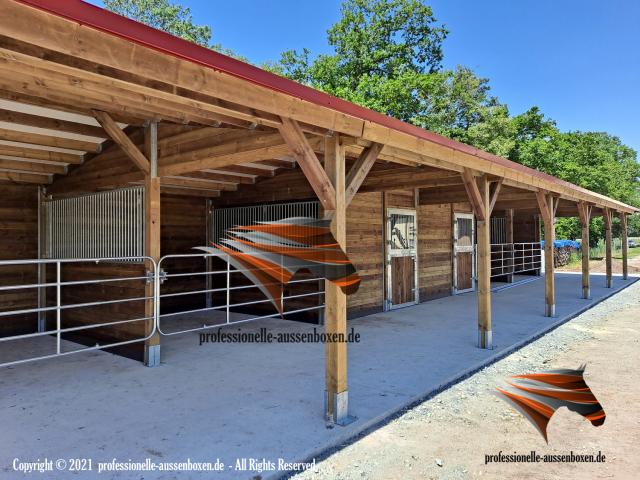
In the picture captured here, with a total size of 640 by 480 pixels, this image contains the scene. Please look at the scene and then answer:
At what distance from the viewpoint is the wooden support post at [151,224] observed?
4.02 m

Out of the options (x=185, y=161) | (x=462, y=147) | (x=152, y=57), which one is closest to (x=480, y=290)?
(x=462, y=147)

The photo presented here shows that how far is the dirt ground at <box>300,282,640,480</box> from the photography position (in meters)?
2.24

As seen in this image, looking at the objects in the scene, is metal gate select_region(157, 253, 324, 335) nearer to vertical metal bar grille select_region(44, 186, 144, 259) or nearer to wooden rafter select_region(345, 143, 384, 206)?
vertical metal bar grille select_region(44, 186, 144, 259)

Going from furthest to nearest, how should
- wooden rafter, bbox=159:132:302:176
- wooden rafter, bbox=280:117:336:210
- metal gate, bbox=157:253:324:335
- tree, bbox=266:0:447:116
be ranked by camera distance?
1. tree, bbox=266:0:447:116
2. metal gate, bbox=157:253:324:335
3. wooden rafter, bbox=159:132:302:176
4. wooden rafter, bbox=280:117:336:210

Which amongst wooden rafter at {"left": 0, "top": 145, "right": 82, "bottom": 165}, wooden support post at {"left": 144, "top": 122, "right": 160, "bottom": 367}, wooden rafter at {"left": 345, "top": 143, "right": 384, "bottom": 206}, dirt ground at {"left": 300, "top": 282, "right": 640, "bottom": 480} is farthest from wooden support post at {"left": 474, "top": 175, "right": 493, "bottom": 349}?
wooden rafter at {"left": 0, "top": 145, "right": 82, "bottom": 165}

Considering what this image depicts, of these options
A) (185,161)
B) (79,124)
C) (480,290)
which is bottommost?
(480,290)

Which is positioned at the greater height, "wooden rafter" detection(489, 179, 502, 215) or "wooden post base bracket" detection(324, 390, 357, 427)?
"wooden rafter" detection(489, 179, 502, 215)

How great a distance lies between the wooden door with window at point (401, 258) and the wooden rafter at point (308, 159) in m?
4.37

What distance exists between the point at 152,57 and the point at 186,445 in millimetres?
2044

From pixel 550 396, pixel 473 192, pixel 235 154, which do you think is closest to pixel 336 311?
pixel 235 154

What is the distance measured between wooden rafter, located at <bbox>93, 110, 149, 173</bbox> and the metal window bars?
9.34m

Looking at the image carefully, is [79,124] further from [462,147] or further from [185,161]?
[462,147]

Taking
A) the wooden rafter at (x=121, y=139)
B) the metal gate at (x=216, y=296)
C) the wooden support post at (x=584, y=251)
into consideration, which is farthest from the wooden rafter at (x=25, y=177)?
the wooden support post at (x=584, y=251)

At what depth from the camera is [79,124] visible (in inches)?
161
